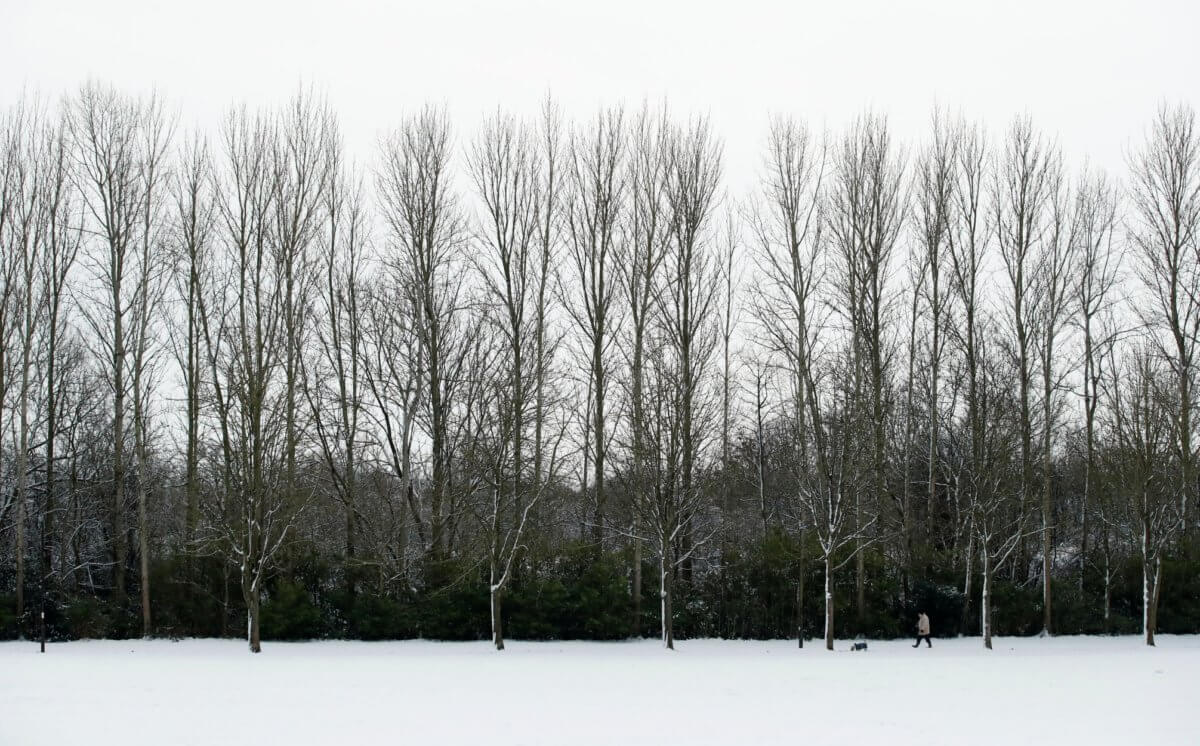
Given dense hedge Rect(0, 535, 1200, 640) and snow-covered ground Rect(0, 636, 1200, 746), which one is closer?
snow-covered ground Rect(0, 636, 1200, 746)

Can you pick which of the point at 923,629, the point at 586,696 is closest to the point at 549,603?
the point at 586,696

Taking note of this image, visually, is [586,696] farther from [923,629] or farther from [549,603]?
[923,629]

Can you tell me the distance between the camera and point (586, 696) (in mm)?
13188

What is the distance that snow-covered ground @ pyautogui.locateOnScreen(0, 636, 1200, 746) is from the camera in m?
10.4

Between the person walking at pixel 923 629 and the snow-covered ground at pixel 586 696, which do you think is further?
the person walking at pixel 923 629

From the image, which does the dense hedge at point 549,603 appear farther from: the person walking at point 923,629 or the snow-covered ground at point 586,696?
the snow-covered ground at point 586,696

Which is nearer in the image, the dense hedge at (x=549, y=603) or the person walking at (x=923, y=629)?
the dense hedge at (x=549, y=603)

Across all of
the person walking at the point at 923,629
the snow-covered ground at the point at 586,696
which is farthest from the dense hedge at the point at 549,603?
the snow-covered ground at the point at 586,696

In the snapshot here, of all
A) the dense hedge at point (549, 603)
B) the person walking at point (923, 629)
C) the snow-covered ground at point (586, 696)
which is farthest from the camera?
the person walking at point (923, 629)

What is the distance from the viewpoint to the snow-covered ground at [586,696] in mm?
10438

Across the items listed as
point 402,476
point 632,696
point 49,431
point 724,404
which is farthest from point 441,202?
point 632,696

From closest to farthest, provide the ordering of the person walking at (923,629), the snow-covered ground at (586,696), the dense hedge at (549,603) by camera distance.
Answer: the snow-covered ground at (586,696) → the dense hedge at (549,603) → the person walking at (923,629)

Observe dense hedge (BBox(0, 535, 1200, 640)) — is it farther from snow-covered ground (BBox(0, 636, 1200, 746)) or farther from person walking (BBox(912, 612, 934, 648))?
snow-covered ground (BBox(0, 636, 1200, 746))

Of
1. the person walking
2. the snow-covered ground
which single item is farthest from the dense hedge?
the snow-covered ground
